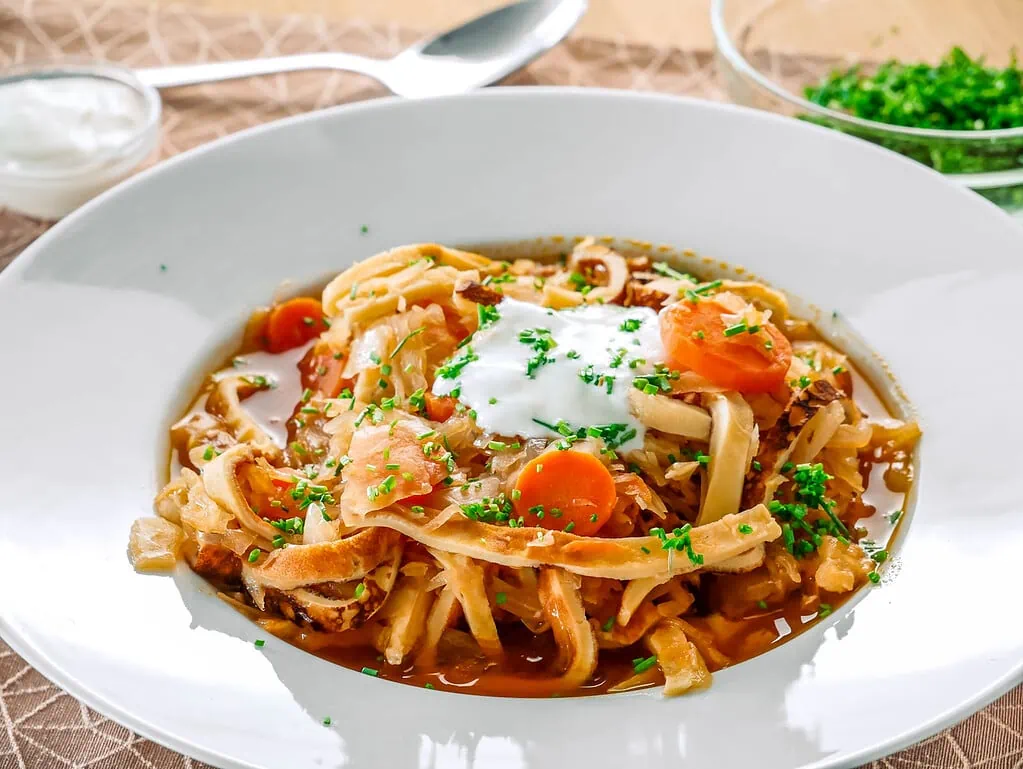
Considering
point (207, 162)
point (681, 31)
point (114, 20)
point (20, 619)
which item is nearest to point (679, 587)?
point (20, 619)

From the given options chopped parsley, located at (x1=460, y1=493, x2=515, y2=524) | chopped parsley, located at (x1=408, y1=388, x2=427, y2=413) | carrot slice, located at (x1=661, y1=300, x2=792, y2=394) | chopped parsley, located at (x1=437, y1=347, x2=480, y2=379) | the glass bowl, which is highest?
the glass bowl

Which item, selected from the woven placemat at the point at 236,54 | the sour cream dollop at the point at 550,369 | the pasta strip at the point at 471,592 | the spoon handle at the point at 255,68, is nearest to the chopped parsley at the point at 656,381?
the sour cream dollop at the point at 550,369

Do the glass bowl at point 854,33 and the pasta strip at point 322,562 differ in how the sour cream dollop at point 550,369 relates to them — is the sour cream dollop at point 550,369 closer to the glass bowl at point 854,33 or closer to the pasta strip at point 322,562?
Result: the pasta strip at point 322,562

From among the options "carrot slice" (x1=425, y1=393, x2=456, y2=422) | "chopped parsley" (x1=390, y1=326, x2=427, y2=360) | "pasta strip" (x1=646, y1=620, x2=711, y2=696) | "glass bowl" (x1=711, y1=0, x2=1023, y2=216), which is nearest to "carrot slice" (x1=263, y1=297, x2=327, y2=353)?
"chopped parsley" (x1=390, y1=326, x2=427, y2=360)

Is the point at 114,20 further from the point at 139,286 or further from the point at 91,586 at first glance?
the point at 91,586

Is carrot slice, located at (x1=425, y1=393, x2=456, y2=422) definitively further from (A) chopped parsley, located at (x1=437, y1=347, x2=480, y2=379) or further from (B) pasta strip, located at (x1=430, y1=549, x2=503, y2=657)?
(B) pasta strip, located at (x1=430, y1=549, x2=503, y2=657)

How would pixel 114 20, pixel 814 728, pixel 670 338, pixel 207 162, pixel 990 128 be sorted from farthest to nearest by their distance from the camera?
pixel 114 20
pixel 990 128
pixel 207 162
pixel 670 338
pixel 814 728
